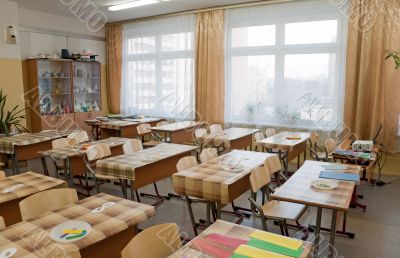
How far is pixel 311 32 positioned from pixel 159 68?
3.50 meters

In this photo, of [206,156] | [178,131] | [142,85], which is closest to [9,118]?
[142,85]

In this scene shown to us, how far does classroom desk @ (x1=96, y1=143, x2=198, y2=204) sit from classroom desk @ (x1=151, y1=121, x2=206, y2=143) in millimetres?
1712

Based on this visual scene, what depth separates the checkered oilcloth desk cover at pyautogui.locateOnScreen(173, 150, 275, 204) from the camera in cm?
263

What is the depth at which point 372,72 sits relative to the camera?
5234 mm

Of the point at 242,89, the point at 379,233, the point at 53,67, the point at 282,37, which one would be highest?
the point at 282,37

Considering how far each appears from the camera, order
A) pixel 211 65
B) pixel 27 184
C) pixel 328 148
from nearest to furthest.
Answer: pixel 27 184 → pixel 328 148 → pixel 211 65

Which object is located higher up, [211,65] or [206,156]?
[211,65]

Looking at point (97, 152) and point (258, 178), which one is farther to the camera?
point (97, 152)

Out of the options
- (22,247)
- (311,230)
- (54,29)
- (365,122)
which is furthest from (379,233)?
(54,29)

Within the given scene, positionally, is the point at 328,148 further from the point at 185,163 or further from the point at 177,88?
the point at 177,88

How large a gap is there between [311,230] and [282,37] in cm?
385

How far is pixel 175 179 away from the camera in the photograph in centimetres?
287

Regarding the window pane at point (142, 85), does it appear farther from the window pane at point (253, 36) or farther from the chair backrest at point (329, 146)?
the chair backrest at point (329, 146)

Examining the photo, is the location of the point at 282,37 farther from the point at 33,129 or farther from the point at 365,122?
the point at 33,129
